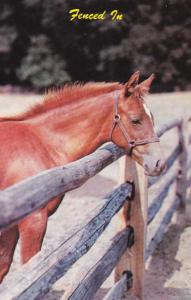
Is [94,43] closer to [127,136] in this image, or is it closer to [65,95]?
[65,95]

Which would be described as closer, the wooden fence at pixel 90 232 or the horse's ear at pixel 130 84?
the wooden fence at pixel 90 232

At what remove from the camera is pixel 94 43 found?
36.1 meters

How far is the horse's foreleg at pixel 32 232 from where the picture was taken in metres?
3.46

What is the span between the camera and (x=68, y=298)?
284 cm

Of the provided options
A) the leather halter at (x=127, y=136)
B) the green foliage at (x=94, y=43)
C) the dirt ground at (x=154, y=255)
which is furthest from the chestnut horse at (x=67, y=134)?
the green foliage at (x=94, y=43)

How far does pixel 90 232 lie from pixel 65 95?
61.8 inches

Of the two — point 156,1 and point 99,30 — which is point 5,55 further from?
point 156,1

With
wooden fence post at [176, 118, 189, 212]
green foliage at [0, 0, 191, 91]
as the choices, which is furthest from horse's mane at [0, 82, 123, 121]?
green foliage at [0, 0, 191, 91]

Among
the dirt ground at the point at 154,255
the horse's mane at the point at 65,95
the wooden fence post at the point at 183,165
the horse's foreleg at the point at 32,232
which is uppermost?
the horse's mane at the point at 65,95

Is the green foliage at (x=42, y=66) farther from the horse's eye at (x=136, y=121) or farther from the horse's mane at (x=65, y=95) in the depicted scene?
the horse's eye at (x=136, y=121)

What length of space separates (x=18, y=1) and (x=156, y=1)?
1094 cm

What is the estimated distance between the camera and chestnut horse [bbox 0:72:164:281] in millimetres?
3652

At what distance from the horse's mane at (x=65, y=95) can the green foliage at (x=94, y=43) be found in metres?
28.1

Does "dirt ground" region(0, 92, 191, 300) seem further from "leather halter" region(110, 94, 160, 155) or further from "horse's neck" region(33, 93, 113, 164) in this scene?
"leather halter" region(110, 94, 160, 155)
